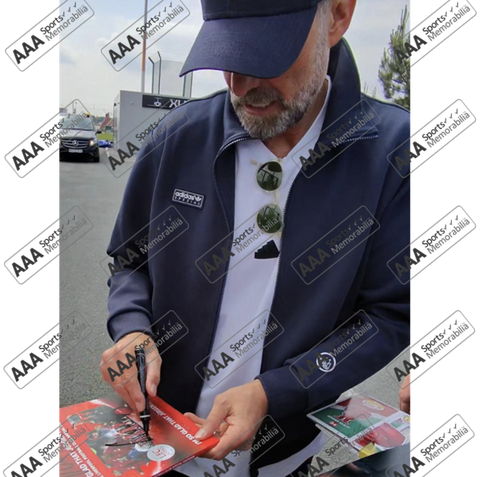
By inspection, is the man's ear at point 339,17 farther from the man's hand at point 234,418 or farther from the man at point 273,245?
the man's hand at point 234,418

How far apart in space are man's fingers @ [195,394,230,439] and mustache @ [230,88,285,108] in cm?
60

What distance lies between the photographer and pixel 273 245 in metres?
0.97

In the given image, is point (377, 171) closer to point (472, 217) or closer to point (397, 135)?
point (397, 135)

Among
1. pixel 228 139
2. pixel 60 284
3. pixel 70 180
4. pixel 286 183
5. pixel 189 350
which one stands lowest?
pixel 189 350

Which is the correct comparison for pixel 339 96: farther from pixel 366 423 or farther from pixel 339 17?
pixel 366 423

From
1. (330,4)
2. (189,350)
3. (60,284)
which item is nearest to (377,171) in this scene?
(330,4)

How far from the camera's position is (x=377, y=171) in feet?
3.11

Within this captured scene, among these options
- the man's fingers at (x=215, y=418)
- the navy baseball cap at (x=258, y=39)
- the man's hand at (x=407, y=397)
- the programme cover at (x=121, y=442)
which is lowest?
the man's hand at (x=407, y=397)

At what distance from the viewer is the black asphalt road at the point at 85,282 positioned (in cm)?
266

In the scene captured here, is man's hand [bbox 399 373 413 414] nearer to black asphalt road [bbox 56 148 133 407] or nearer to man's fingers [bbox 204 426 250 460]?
man's fingers [bbox 204 426 250 460]

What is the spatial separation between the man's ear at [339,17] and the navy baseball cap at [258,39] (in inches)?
2.7

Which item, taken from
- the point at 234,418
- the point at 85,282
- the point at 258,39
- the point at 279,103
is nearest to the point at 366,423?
the point at 234,418

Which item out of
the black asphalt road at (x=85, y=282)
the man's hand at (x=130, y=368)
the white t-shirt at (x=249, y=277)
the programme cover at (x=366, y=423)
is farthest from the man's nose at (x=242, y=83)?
the black asphalt road at (x=85, y=282)

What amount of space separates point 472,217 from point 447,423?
1.18ft
